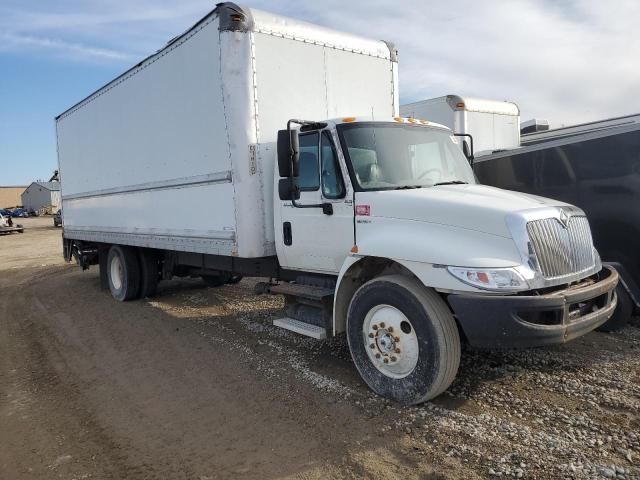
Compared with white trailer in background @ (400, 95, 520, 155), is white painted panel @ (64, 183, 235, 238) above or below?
below

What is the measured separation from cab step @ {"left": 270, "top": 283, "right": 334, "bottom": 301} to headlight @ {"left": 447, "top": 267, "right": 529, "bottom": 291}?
164 centimetres

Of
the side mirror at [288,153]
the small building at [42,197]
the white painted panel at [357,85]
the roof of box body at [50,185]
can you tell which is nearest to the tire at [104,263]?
the white painted panel at [357,85]

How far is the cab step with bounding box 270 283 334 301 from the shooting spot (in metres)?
4.95

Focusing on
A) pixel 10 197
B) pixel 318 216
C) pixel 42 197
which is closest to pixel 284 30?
pixel 318 216

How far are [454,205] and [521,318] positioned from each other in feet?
3.24

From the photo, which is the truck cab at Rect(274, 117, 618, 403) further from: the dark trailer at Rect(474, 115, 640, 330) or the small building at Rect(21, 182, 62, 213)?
the small building at Rect(21, 182, 62, 213)

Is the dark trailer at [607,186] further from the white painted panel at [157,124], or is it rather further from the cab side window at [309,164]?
the white painted panel at [157,124]

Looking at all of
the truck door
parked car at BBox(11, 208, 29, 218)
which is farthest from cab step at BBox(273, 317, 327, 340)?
parked car at BBox(11, 208, 29, 218)

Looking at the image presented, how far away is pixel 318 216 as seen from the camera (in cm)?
493

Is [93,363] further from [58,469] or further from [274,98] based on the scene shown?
[274,98]

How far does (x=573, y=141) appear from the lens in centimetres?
626

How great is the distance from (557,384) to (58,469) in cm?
401

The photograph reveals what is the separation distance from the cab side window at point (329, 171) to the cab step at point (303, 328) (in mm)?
1319

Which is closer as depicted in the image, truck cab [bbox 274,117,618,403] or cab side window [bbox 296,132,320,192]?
truck cab [bbox 274,117,618,403]
